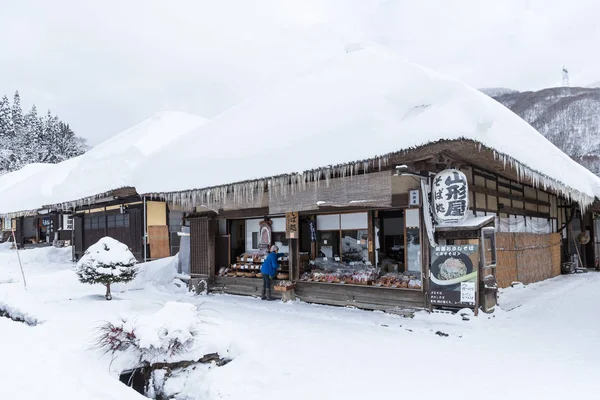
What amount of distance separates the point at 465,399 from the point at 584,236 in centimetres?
1635

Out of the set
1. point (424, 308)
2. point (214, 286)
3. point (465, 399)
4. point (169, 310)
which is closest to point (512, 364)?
point (465, 399)

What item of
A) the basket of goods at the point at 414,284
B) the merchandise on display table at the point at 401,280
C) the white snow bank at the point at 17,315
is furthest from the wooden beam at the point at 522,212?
the white snow bank at the point at 17,315

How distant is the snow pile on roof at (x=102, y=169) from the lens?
20188 millimetres

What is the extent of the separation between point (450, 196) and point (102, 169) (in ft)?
61.1

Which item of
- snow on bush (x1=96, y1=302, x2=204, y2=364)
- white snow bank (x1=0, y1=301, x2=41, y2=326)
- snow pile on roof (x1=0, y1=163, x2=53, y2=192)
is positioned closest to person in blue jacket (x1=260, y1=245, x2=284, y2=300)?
snow on bush (x1=96, y1=302, x2=204, y2=364)

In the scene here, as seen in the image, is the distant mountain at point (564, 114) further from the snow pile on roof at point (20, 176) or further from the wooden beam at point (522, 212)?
the snow pile on roof at point (20, 176)

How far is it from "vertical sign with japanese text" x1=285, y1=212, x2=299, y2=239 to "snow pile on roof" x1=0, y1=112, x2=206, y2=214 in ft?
29.3

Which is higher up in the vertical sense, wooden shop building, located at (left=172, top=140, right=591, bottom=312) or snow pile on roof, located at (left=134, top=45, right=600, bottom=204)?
snow pile on roof, located at (left=134, top=45, right=600, bottom=204)

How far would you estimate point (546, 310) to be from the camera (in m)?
9.27

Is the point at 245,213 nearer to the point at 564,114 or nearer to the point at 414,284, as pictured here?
the point at 414,284

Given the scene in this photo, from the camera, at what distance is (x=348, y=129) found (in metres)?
9.66

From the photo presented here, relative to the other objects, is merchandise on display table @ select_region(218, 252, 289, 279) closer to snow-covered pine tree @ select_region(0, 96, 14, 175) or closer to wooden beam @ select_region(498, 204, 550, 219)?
wooden beam @ select_region(498, 204, 550, 219)

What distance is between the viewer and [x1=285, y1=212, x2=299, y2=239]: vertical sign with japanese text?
11062 mm

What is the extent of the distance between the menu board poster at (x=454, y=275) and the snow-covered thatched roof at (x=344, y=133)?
82.1 inches
